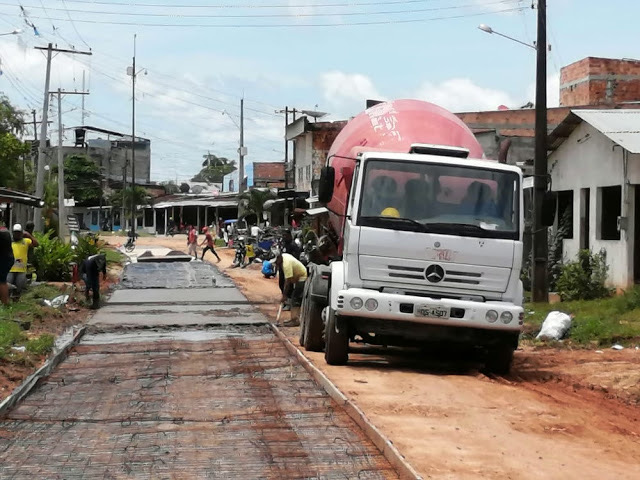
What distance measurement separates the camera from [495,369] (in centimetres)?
1209

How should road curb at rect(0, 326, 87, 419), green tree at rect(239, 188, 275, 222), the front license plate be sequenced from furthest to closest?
green tree at rect(239, 188, 275, 222), the front license plate, road curb at rect(0, 326, 87, 419)

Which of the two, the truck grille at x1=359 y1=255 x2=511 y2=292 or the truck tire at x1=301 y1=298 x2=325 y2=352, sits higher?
the truck grille at x1=359 y1=255 x2=511 y2=292

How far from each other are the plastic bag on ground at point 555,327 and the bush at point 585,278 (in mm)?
4316

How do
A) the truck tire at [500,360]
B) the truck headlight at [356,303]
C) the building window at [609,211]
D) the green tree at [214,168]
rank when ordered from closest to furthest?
1. the truck headlight at [356,303]
2. the truck tire at [500,360]
3. the building window at [609,211]
4. the green tree at [214,168]

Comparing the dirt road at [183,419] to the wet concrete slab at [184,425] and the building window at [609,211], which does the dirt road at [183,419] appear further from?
the building window at [609,211]

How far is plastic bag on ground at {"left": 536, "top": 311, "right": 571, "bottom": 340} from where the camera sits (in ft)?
51.1

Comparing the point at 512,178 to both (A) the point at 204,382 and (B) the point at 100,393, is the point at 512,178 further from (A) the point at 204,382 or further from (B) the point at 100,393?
(B) the point at 100,393

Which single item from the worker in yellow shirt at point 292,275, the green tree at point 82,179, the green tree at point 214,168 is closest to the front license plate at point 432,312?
the worker in yellow shirt at point 292,275

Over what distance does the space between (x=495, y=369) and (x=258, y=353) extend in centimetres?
340

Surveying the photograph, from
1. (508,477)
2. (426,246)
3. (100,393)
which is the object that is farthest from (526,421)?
(100,393)

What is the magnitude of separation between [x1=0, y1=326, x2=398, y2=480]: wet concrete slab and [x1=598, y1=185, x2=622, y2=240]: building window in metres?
11.1

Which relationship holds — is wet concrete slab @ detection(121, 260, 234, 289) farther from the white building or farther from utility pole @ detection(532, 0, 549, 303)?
utility pole @ detection(532, 0, 549, 303)

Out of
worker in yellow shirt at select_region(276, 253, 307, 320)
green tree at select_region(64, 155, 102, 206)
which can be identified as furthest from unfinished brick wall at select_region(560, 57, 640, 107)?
green tree at select_region(64, 155, 102, 206)

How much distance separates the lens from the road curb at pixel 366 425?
21.4 ft
